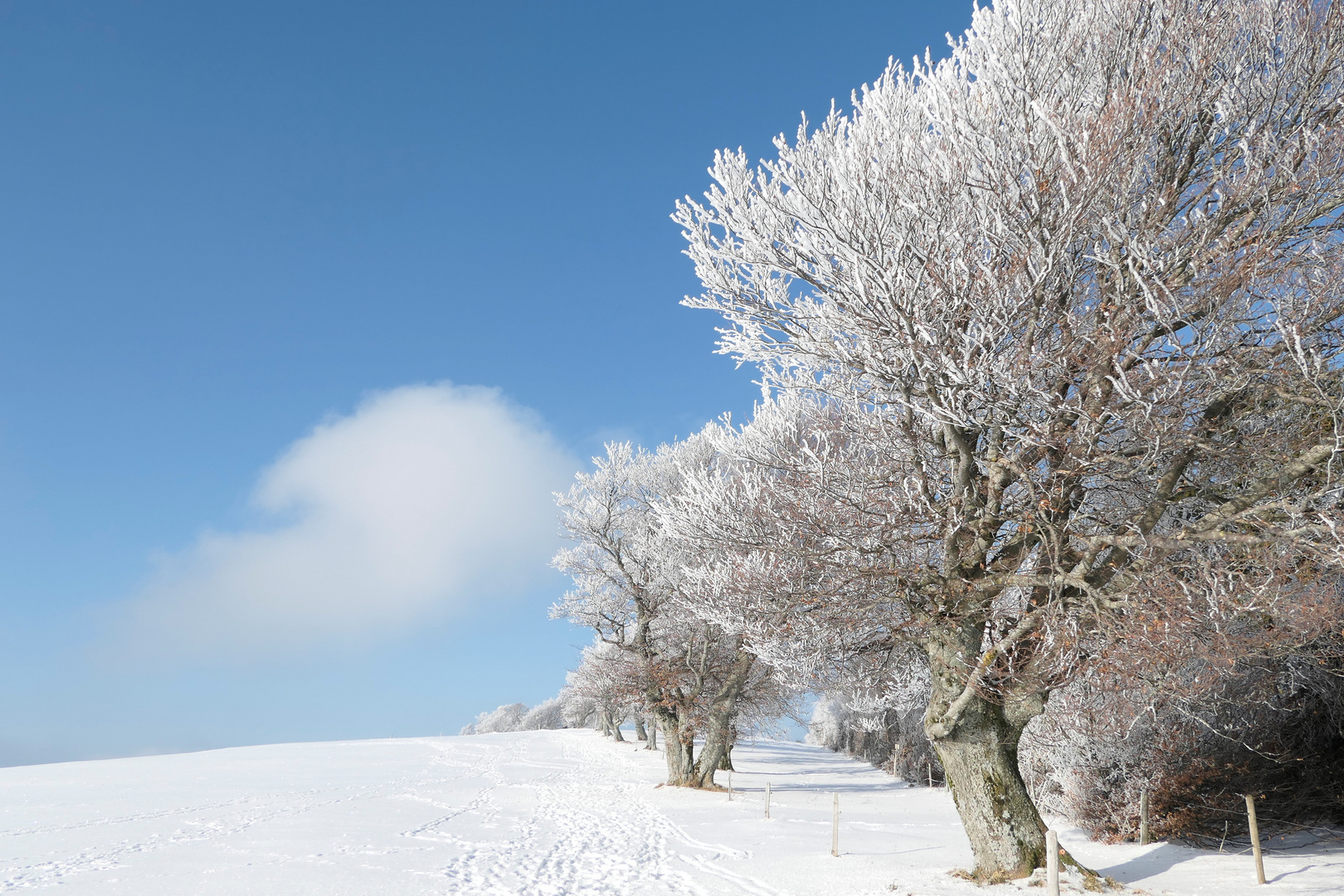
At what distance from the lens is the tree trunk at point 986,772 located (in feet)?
28.9

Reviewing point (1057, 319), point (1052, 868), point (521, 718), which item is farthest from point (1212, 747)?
point (521, 718)

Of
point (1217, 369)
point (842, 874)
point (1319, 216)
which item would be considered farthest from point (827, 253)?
point (842, 874)

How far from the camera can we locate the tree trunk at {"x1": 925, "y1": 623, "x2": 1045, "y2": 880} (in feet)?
28.9

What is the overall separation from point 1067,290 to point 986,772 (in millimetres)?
5931

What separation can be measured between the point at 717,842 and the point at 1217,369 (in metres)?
11.3

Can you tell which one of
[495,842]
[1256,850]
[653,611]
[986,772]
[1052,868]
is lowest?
[495,842]

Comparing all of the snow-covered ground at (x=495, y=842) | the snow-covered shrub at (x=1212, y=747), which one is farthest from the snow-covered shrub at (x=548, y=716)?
the snow-covered shrub at (x=1212, y=747)

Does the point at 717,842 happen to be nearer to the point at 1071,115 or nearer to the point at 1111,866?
the point at 1111,866

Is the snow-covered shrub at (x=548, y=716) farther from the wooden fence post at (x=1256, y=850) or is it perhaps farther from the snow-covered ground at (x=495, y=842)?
the wooden fence post at (x=1256, y=850)

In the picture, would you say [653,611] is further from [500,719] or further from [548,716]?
[500,719]

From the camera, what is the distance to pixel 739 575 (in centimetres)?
1051

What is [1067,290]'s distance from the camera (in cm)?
761

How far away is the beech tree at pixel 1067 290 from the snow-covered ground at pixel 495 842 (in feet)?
11.3

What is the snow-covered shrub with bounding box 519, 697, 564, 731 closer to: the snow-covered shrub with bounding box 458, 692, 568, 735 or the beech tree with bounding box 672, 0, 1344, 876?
the snow-covered shrub with bounding box 458, 692, 568, 735
